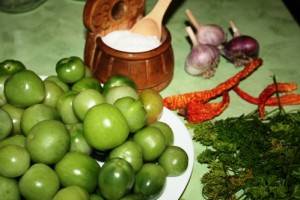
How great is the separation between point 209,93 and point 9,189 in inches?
27.2

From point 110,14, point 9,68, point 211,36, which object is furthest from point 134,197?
point 211,36

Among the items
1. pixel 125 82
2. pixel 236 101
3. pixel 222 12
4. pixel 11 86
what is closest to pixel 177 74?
pixel 236 101

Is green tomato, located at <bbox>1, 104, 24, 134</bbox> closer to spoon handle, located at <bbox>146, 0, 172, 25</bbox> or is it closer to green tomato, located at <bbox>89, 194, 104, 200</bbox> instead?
green tomato, located at <bbox>89, 194, 104, 200</bbox>

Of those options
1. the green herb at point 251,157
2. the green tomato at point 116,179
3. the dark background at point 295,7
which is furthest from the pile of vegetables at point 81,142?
the dark background at point 295,7

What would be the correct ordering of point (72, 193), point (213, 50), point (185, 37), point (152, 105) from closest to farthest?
point (72, 193) < point (152, 105) < point (213, 50) < point (185, 37)

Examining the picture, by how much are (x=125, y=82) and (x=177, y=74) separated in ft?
1.27

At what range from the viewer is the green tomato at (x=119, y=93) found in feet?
2.98

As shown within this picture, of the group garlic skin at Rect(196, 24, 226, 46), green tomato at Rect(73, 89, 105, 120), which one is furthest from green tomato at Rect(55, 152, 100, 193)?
garlic skin at Rect(196, 24, 226, 46)

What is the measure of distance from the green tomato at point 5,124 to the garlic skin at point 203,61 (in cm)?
67

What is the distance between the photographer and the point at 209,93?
1.20m

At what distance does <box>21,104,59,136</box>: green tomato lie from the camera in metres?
0.85

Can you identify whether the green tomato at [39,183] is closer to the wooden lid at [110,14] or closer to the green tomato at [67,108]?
the green tomato at [67,108]

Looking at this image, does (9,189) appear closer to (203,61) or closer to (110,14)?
(110,14)

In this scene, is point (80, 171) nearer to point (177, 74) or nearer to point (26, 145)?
point (26, 145)
